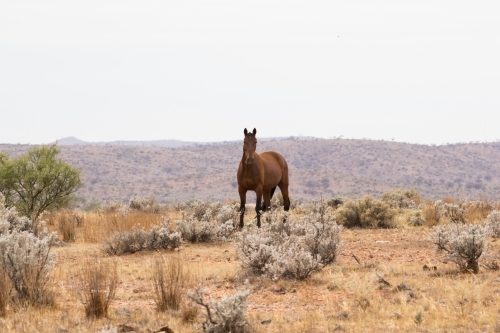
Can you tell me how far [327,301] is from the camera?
8125 millimetres

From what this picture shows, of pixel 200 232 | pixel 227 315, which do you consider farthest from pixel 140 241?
pixel 227 315

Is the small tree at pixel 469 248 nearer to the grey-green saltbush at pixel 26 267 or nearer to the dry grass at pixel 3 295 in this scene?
the grey-green saltbush at pixel 26 267

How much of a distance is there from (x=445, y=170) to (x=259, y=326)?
82785 millimetres

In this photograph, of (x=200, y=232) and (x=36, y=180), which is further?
(x=36, y=180)

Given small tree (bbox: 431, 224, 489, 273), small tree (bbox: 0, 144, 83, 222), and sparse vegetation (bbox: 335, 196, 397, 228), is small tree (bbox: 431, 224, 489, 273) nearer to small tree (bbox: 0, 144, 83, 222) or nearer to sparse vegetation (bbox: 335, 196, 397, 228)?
sparse vegetation (bbox: 335, 196, 397, 228)

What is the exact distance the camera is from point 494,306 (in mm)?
7492

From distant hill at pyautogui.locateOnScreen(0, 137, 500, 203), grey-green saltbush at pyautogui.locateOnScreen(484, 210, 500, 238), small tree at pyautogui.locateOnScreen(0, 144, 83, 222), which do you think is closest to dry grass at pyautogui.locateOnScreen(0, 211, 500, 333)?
grey-green saltbush at pyautogui.locateOnScreen(484, 210, 500, 238)

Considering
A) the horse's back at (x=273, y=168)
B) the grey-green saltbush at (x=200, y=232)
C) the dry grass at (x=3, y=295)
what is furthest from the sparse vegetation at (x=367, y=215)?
the dry grass at (x=3, y=295)

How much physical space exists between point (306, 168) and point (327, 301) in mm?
81876

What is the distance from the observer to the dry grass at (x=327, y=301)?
22.8ft

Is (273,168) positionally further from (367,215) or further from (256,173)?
(367,215)

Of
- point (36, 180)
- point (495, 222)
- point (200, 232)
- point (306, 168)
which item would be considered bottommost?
point (306, 168)

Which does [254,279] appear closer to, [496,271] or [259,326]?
[259,326]

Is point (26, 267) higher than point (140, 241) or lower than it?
higher
